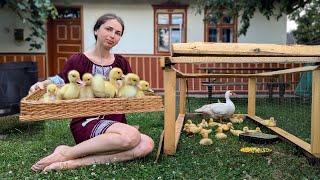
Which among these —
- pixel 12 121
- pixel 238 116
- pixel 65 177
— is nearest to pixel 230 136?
pixel 238 116

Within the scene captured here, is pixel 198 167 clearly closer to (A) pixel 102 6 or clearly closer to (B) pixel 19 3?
(B) pixel 19 3

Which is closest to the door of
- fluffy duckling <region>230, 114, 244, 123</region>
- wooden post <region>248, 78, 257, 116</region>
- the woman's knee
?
wooden post <region>248, 78, 257, 116</region>

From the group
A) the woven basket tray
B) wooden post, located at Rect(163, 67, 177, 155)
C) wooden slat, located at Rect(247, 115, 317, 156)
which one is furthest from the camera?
wooden slat, located at Rect(247, 115, 317, 156)

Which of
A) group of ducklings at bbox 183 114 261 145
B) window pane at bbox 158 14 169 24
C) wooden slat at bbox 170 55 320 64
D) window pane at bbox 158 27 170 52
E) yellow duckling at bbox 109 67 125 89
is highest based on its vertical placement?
window pane at bbox 158 14 169 24

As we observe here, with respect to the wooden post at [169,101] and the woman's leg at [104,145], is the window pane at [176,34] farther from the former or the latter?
the woman's leg at [104,145]

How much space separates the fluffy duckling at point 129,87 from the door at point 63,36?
37.0ft

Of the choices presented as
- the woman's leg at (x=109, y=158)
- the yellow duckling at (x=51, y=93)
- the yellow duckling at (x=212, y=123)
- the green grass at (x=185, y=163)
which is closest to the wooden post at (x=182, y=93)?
the yellow duckling at (x=212, y=123)

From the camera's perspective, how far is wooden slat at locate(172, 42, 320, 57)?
11.1 ft

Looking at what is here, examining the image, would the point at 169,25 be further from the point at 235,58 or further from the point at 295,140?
the point at 235,58

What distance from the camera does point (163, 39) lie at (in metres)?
14.1

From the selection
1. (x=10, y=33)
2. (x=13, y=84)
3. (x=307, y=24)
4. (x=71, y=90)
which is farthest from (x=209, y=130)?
(x=307, y=24)

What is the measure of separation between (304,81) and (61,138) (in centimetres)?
458

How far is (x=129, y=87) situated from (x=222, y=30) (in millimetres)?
11337

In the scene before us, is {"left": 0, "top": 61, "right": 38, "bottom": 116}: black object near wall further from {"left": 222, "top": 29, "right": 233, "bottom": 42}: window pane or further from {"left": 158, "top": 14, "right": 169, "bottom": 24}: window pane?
{"left": 222, "top": 29, "right": 233, "bottom": 42}: window pane
